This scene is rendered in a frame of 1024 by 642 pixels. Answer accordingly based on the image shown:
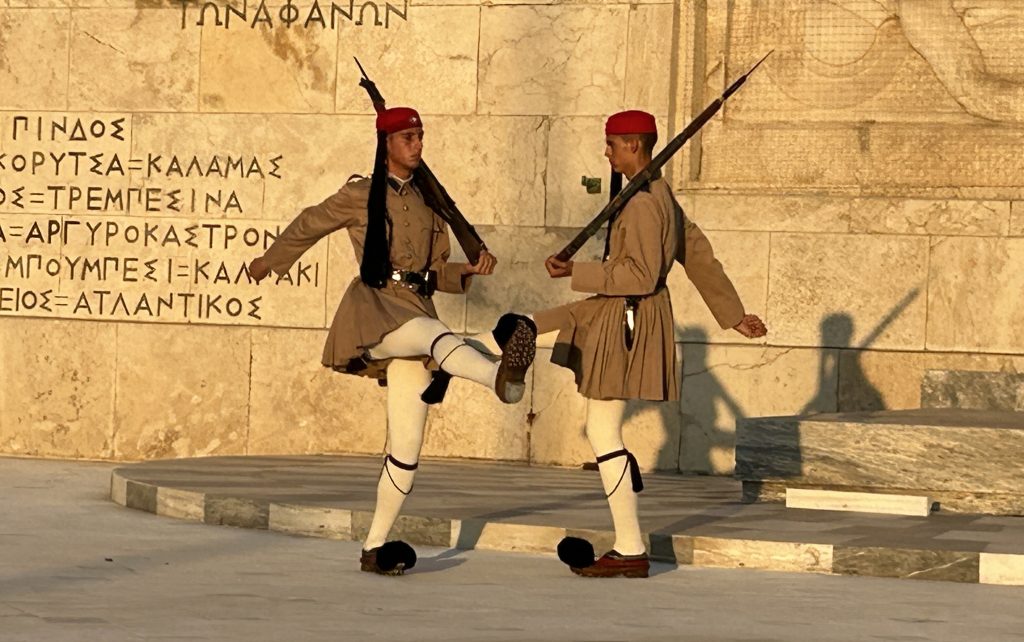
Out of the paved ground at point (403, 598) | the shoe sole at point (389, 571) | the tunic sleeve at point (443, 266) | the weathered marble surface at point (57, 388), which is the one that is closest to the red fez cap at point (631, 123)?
the tunic sleeve at point (443, 266)

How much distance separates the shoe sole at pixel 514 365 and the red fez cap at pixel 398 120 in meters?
1.15

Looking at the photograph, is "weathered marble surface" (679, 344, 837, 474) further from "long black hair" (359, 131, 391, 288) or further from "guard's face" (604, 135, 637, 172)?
"long black hair" (359, 131, 391, 288)

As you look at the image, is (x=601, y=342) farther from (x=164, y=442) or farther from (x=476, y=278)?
(x=164, y=442)

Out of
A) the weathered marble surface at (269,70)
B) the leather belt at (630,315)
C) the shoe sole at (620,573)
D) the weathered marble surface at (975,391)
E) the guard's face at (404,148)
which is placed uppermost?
the weathered marble surface at (269,70)

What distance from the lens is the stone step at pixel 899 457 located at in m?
10.9

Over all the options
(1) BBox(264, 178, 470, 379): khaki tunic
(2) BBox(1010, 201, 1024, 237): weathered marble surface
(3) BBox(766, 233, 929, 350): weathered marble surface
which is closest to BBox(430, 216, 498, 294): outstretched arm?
(1) BBox(264, 178, 470, 379): khaki tunic

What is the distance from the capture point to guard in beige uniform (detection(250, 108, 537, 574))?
27.6 ft

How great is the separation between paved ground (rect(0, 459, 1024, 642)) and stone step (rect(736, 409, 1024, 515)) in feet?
7.17

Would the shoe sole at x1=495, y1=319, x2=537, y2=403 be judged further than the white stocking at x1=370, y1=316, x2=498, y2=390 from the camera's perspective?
No

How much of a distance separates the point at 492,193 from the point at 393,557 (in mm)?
5909

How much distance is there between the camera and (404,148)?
871 cm

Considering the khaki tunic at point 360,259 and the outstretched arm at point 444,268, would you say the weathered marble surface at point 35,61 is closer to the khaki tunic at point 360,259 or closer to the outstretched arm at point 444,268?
the khaki tunic at point 360,259

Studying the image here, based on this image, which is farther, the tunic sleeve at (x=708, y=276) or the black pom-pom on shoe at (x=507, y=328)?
the tunic sleeve at (x=708, y=276)

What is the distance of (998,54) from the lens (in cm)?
1344
